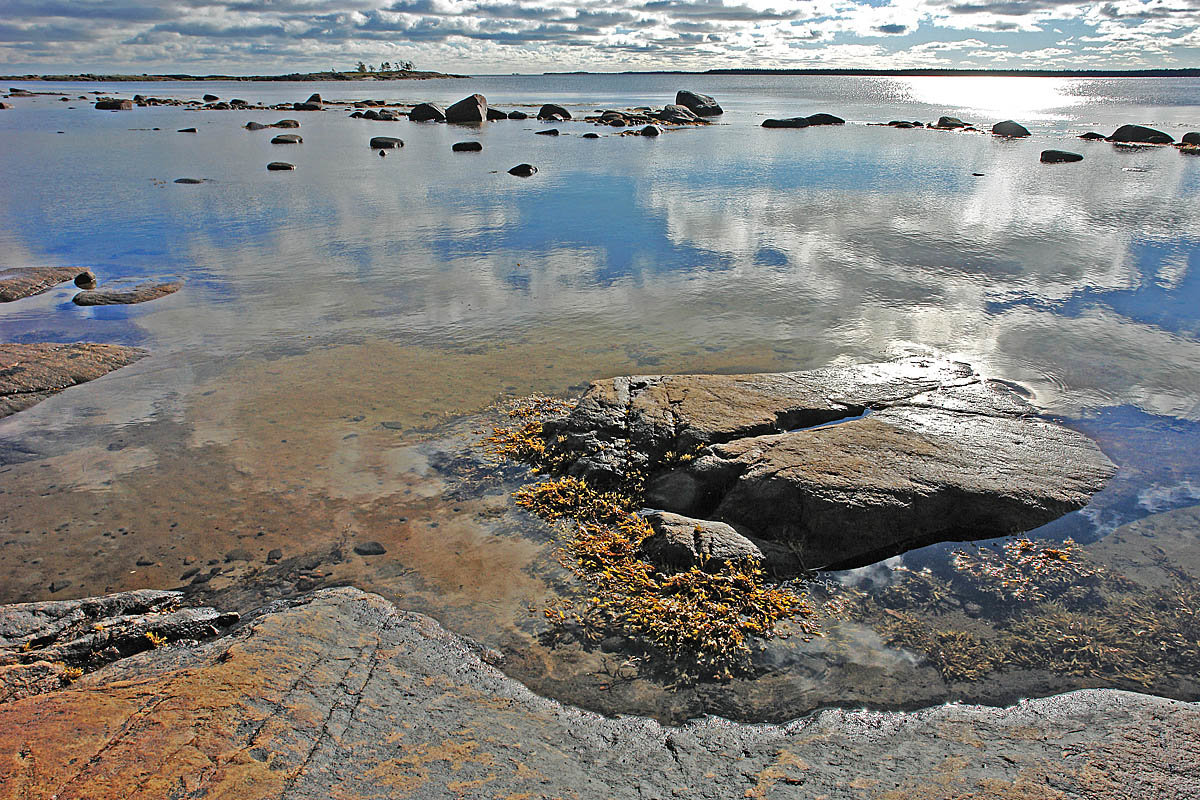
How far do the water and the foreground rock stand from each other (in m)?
0.31

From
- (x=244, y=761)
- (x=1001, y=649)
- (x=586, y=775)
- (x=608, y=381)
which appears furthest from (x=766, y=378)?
(x=244, y=761)

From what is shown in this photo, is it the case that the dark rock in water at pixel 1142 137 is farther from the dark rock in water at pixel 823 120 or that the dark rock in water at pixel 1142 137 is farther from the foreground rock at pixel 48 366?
the foreground rock at pixel 48 366

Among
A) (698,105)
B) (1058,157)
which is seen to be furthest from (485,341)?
(698,105)

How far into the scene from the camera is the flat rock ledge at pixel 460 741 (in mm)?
3062

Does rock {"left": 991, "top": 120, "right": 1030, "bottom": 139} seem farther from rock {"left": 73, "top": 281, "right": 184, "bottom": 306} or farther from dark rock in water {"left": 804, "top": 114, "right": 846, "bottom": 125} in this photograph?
rock {"left": 73, "top": 281, "right": 184, "bottom": 306}

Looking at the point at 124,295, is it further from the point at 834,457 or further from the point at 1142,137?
the point at 1142,137

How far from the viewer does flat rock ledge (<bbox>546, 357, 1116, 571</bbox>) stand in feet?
19.5

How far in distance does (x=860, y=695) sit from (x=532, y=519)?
2.98 metres

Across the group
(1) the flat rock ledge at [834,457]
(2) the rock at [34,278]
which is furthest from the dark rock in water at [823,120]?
(1) the flat rock ledge at [834,457]

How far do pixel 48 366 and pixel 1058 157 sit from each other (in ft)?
126

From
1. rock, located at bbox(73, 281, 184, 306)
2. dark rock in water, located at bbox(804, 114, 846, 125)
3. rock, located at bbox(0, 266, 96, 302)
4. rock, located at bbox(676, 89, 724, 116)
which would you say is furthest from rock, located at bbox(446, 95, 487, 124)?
rock, located at bbox(73, 281, 184, 306)

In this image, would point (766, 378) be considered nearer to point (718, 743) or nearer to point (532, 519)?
point (532, 519)

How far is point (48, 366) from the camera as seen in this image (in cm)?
920

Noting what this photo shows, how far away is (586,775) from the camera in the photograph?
3.42 metres
